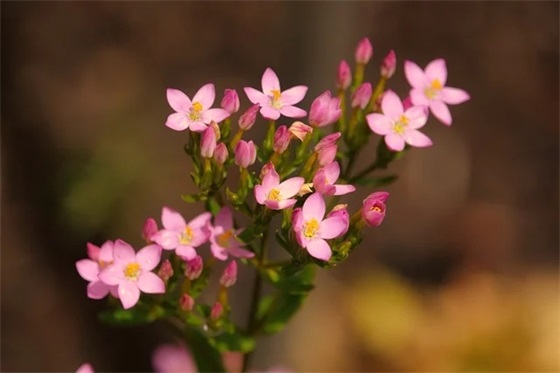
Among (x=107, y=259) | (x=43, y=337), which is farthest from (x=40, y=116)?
(x=107, y=259)

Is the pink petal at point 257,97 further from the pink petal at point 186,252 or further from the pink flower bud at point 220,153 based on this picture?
the pink petal at point 186,252

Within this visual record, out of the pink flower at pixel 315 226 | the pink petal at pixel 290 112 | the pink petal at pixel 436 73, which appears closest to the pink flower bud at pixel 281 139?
the pink petal at pixel 290 112

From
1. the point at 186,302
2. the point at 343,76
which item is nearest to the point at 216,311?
the point at 186,302

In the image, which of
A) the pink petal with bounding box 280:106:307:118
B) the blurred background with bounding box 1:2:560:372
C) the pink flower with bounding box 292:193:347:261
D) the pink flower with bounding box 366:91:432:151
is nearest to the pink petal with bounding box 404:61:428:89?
the pink flower with bounding box 366:91:432:151

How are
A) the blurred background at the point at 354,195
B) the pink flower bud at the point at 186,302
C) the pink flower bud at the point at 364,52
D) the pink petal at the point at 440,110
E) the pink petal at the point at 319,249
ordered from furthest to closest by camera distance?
the blurred background at the point at 354,195 → the pink flower bud at the point at 364,52 → the pink petal at the point at 440,110 → the pink flower bud at the point at 186,302 → the pink petal at the point at 319,249

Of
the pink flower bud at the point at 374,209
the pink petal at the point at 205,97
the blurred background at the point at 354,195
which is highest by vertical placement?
the pink petal at the point at 205,97

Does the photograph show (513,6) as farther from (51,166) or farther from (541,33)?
(51,166)

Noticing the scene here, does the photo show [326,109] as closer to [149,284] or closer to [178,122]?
[178,122]

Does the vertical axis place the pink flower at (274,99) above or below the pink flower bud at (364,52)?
below
